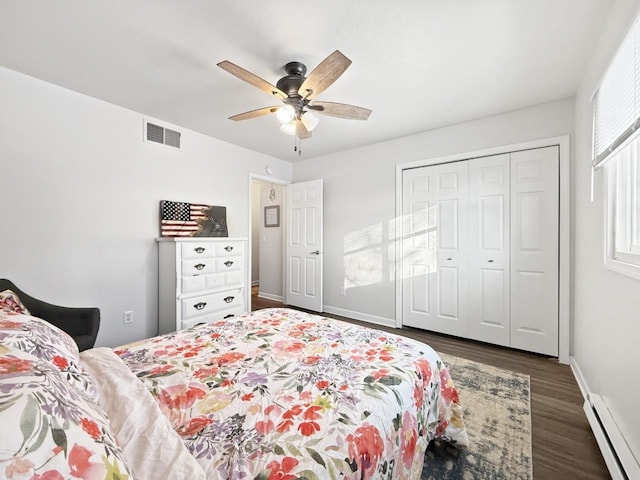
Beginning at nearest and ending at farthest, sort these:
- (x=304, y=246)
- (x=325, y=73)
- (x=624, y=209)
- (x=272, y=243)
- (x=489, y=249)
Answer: (x=624, y=209), (x=325, y=73), (x=489, y=249), (x=304, y=246), (x=272, y=243)

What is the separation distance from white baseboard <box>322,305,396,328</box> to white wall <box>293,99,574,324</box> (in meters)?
0.01

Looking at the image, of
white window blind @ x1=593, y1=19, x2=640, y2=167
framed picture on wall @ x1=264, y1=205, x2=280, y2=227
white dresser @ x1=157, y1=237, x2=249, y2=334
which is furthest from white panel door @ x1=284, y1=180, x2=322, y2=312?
white window blind @ x1=593, y1=19, x2=640, y2=167

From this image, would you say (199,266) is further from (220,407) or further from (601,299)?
(601,299)

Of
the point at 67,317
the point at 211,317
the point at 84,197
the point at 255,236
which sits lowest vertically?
the point at 211,317

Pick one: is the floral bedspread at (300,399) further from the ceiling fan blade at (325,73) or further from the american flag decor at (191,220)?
the american flag decor at (191,220)

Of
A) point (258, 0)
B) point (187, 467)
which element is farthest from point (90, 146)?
point (187, 467)

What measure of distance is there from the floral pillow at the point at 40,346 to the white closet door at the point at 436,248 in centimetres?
325

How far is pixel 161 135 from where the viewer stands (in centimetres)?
301

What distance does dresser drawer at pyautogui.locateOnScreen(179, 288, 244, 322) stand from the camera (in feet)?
8.97

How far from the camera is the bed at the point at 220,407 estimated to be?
0.50m

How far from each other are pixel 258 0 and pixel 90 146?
2071 mm

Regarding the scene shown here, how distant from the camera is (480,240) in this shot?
3037 mm

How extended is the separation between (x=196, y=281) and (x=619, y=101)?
11.0ft

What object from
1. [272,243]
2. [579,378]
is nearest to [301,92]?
[579,378]
